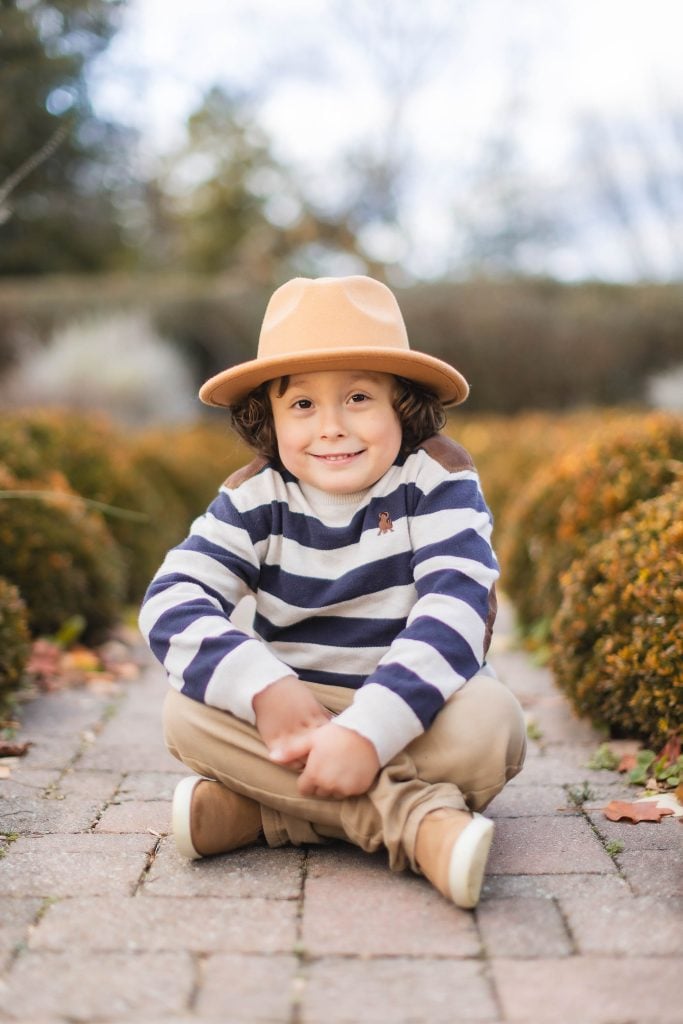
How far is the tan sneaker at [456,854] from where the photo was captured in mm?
1922

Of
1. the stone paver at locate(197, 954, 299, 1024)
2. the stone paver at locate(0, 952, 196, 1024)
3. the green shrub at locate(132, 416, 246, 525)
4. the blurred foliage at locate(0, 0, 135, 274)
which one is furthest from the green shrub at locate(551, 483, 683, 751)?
the green shrub at locate(132, 416, 246, 525)

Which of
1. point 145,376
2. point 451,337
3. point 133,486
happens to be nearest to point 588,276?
point 451,337

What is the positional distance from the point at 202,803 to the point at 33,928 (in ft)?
1.40

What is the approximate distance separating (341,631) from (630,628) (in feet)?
3.28

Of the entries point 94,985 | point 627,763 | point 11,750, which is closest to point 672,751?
point 627,763

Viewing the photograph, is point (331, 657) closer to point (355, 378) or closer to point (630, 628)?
point (355, 378)

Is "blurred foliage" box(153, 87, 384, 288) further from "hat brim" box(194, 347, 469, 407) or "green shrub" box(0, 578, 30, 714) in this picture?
"hat brim" box(194, 347, 469, 407)

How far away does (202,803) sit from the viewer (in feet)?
7.25

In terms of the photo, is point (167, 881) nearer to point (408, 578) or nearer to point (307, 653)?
point (307, 653)

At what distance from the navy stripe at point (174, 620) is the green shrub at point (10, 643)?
Result: 1.17 m

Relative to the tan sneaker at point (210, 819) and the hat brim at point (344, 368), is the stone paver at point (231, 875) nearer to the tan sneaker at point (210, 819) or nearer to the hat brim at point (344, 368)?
the tan sneaker at point (210, 819)

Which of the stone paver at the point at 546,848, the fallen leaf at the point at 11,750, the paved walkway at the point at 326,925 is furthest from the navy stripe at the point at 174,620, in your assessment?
the fallen leaf at the point at 11,750

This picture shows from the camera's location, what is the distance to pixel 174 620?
2.32 meters

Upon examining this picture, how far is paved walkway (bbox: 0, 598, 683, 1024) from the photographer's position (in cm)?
165
